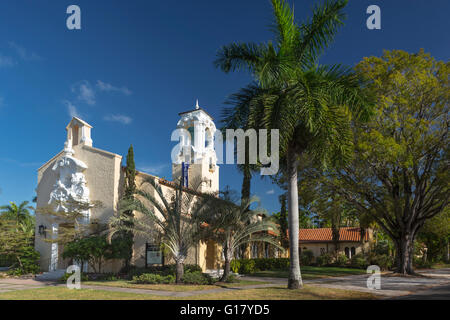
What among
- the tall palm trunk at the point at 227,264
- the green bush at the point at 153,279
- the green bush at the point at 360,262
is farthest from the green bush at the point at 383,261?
the green bush at the point at 153,279

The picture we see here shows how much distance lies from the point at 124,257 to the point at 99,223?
3.15 m

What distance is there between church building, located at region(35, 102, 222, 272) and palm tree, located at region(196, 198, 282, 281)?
2364 millimetres

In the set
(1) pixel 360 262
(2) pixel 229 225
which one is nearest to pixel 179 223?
(2) pixel 229 225

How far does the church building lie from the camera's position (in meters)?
22.4

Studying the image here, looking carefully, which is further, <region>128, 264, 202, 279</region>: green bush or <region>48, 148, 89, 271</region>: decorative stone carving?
<region>48, 148, 89, 271</region>: decorative stone carving

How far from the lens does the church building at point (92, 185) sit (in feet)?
73.5

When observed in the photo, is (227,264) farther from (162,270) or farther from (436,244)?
(436,244)

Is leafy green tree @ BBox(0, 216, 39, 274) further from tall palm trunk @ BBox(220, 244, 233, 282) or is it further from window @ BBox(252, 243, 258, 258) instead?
window @ BBox(252, 243, 258, 258)

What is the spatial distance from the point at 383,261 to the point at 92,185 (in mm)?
23315

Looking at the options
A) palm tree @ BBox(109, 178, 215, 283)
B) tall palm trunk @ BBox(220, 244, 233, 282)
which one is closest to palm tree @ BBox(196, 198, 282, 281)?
tall palm trunk @ BBox(220, 244, 233, 282)

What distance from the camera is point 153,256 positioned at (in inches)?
870
